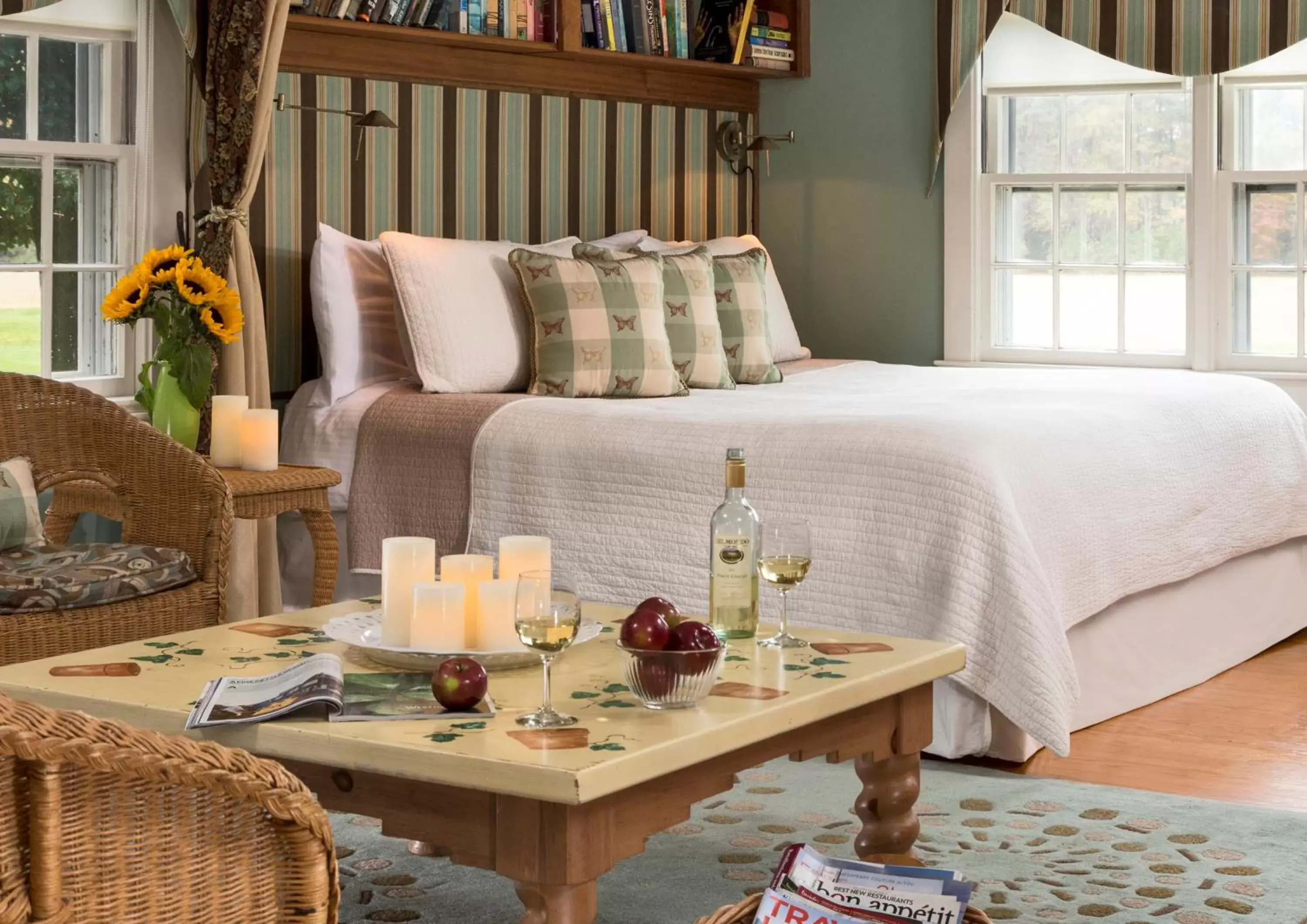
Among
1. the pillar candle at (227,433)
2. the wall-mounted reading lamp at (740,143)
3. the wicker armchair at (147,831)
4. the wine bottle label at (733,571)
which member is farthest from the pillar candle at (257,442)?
the wall-mounted reading lamp at (740,143)

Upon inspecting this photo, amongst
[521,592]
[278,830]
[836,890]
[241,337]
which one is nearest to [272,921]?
[278,830]

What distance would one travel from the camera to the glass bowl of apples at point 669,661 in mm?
2004

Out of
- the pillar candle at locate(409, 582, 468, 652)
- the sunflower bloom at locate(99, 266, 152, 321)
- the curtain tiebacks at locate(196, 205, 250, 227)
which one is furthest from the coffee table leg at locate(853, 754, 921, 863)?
the curtain tiebacks at locate(196, 205, 250, 227)

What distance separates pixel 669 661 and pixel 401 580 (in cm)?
47

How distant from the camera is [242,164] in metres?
4.19

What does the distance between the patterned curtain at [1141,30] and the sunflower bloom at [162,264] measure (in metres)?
2.80

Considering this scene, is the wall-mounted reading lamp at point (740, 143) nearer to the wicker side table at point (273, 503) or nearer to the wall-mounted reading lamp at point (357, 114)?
the wall-mounted reading lamp at point (357, 114)

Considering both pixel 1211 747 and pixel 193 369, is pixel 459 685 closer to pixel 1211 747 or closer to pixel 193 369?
pixel 193 369

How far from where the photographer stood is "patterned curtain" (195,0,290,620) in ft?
13.5

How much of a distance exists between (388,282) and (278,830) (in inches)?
126

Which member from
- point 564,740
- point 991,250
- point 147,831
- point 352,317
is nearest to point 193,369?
point 352,317

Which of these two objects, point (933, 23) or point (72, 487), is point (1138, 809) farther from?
point (933, 23)

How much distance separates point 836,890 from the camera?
192cm

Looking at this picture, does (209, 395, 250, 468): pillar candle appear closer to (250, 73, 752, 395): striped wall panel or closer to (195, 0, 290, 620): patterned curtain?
(195, 0, 290, 620): patterned curtain
